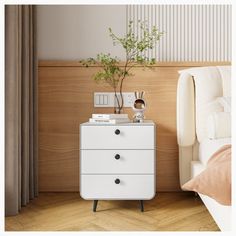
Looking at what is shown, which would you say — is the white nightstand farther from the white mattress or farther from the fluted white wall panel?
the fluted white wall panel

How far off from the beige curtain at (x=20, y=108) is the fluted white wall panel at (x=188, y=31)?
2.52 ft

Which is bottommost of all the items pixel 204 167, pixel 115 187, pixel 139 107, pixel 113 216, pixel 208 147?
pixel 113 216

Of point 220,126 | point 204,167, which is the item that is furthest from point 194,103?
point 204,167

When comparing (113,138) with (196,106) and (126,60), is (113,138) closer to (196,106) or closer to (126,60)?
(196,106)

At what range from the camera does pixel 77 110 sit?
235 cm

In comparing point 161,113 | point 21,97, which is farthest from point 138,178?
point 21,97

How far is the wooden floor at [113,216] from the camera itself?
5.39ft

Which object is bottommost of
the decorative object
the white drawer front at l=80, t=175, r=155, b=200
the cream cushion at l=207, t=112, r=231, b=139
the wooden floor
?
the wooden floor

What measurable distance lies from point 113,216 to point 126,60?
1114mm

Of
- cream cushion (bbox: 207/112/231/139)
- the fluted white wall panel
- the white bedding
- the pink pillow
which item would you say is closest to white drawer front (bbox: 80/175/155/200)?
the white bedding

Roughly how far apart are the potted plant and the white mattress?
586 mm

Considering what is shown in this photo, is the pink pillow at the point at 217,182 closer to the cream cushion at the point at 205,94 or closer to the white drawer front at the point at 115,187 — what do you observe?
the white drawer front at the point at 115,187

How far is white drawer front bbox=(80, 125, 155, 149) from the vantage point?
1853mm
